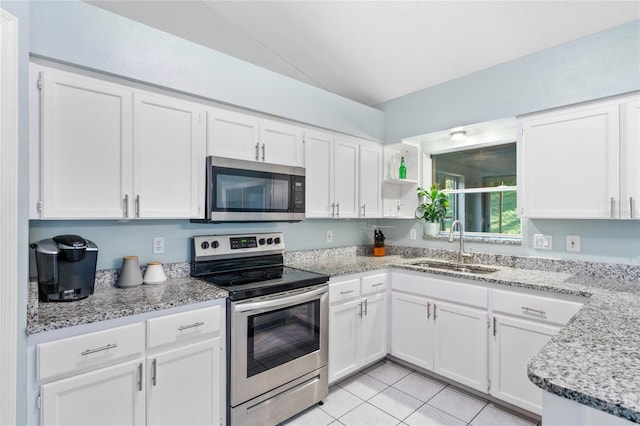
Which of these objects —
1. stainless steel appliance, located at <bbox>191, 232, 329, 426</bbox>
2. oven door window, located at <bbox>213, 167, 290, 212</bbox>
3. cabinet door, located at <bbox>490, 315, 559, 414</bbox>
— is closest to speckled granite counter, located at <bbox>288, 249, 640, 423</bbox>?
cabinet door, located at <bbox>490, 315, 559, 414</bbox>

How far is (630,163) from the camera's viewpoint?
1.95 m

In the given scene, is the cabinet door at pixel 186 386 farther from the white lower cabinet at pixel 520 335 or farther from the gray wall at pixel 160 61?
the white lower cabinet at pixel 520 335

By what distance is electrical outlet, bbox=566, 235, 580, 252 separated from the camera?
7.75ft

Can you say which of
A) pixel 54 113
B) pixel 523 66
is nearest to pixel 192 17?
pixel 54 113

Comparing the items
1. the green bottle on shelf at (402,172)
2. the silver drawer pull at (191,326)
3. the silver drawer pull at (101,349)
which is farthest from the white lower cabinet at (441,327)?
the silver drawer pull at (101,349)

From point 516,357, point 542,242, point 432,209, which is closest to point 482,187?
point 432,209

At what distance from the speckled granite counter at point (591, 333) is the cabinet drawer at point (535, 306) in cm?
7

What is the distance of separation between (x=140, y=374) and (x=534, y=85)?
3.12m

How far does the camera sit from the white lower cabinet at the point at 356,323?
2416mm

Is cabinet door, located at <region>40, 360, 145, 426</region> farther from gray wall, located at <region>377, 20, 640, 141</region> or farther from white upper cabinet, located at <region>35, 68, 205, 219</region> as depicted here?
gray wall, located at <region>377, 20, 640, 141</region>

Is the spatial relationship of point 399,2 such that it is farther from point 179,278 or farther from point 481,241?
point 179,278

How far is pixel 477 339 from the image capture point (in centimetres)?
229

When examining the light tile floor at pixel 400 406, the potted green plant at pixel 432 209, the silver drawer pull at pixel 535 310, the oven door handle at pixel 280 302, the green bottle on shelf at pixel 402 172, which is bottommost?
the light tile floor at pixel 400 406

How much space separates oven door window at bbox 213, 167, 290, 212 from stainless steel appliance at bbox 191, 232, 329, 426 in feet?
1.13
